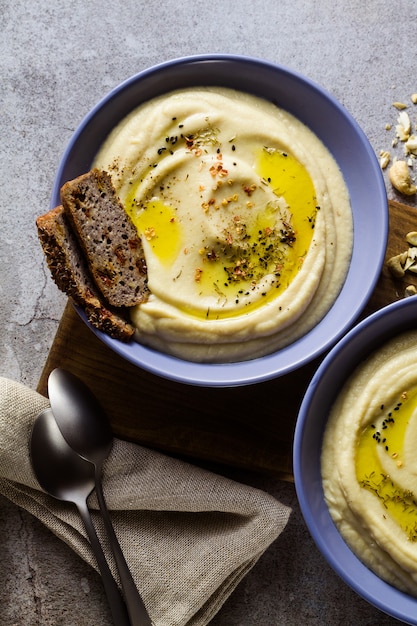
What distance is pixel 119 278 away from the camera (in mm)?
3936

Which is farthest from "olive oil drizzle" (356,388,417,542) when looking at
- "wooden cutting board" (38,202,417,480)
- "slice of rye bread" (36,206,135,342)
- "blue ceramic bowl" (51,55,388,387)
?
"slice of rye bread" (36,206,135,342)

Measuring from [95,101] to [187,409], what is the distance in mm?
2083

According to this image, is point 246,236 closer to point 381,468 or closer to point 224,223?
point 224,223

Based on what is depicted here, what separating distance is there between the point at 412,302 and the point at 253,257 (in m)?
0.93

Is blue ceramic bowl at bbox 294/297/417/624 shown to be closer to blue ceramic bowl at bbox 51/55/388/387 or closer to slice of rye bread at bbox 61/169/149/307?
blue ceramic bowl at bbox 51/55/388/387

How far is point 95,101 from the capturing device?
467 cm

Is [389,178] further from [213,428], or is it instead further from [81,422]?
[81,422]

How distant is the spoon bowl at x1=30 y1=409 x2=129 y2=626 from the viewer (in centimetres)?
421

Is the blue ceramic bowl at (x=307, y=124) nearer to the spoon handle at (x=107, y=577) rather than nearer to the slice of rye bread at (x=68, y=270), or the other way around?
the slice of rye bread at (x=68, y=270)

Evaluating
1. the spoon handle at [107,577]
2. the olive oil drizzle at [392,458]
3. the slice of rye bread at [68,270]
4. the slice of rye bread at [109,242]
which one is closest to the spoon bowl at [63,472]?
the spoon handle at [107,577]

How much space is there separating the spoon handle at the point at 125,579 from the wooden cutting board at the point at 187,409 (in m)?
0.39

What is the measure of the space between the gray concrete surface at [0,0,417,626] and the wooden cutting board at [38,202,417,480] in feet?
0.96

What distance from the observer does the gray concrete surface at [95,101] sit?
4.44 m

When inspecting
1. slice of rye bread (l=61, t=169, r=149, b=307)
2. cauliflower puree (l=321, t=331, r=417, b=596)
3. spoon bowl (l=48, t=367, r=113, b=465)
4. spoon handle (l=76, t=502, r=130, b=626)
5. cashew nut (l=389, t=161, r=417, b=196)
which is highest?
cashew nut (l=389, t=161, r=417, b=196)
